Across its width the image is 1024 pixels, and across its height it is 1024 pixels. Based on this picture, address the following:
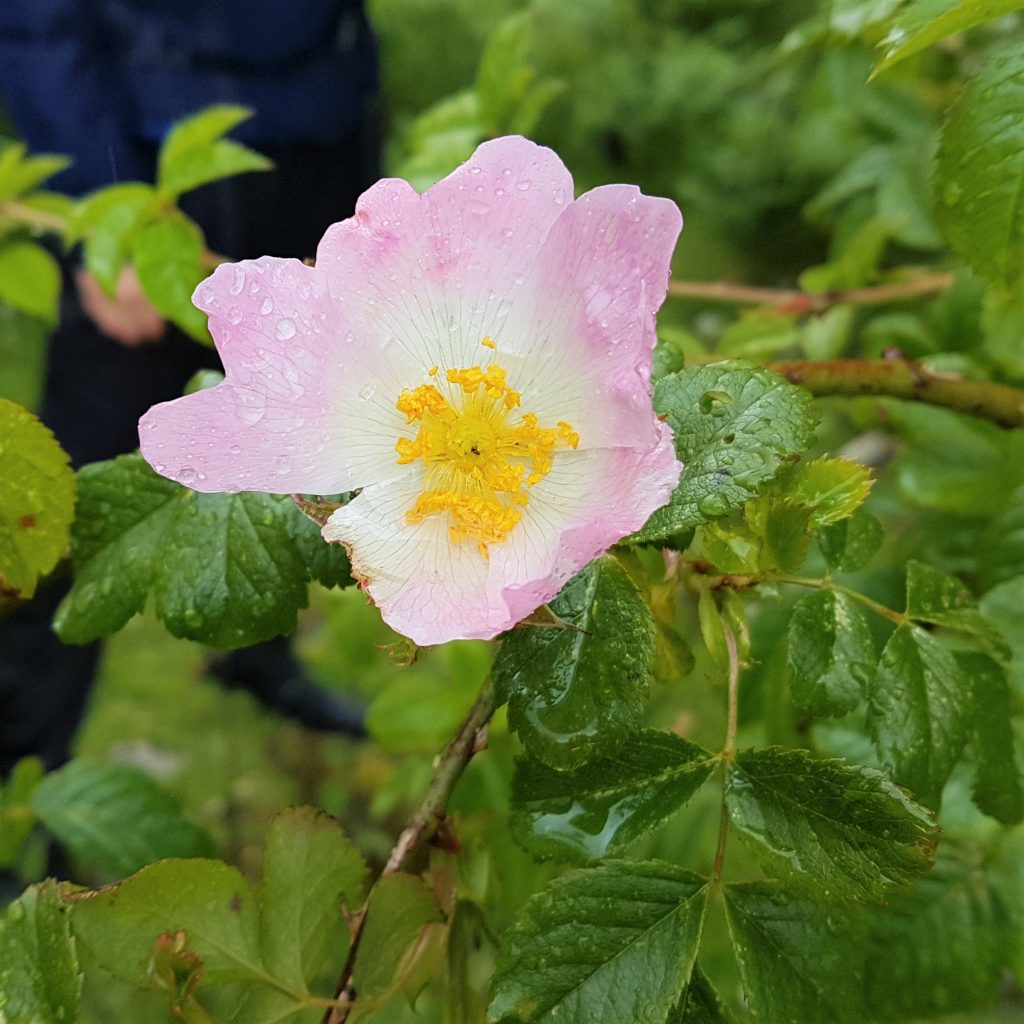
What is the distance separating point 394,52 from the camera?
95.0 inches

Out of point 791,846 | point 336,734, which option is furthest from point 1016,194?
point 336,734

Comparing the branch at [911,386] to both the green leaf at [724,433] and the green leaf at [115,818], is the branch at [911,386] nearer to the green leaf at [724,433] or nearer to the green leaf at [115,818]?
the green leaf at [724,433]

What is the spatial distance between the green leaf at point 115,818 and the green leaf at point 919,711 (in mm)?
745

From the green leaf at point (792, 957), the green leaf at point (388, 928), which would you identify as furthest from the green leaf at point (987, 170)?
the green leaf at point (388, 928)

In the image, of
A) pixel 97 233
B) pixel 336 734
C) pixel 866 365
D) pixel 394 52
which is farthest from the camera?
pixel 394 52

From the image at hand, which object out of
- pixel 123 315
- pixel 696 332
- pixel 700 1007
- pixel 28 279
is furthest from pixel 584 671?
pixel 696 332

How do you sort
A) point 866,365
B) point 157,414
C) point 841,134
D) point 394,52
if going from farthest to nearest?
point 394,52
point 841,134
point 866,365
point 157,414

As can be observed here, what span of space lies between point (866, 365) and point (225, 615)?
0.46m

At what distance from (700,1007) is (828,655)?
0.66 ft

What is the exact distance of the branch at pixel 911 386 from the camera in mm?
631

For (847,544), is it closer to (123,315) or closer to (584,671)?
(584,671)

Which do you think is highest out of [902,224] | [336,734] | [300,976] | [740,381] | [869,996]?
[740,381]

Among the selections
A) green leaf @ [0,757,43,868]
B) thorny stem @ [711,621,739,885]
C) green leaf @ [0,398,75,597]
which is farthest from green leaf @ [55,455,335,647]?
green leaf @ [0,757,43,868]

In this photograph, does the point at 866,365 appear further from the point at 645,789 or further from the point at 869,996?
the point at 869,996
